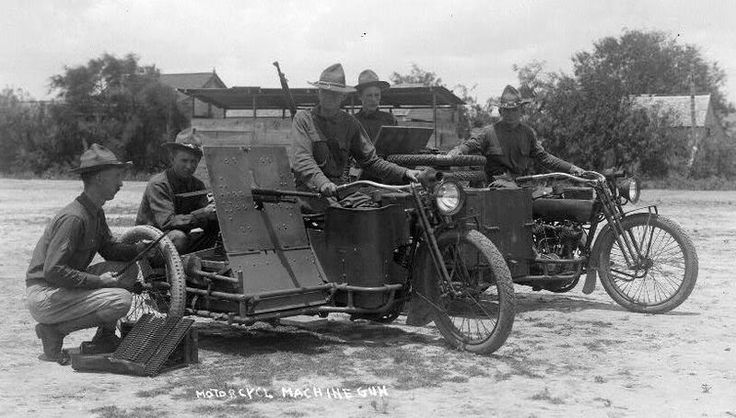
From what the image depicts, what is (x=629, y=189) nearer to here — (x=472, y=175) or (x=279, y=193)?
(x=472, y=175)

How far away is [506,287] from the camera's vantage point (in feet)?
18.8

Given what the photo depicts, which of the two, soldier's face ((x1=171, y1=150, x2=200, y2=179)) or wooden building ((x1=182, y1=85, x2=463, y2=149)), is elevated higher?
wooden building ((x1=182, y1=85, x2=463, y2=149))

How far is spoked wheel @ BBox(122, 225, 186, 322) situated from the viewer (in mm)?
6262

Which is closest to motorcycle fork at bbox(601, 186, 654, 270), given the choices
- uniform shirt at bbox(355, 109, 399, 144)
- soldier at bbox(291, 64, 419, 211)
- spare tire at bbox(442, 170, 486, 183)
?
spare tire at bbox(442, 170, 486, 183)

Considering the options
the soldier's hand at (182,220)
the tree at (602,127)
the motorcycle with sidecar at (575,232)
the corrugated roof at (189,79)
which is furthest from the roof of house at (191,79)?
the soldier's hand at (182,220)

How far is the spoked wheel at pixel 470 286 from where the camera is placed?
5.77 meters

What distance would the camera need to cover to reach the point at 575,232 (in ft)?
26.6

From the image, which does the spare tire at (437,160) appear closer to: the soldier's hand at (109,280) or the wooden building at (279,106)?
the soldier's hand at (109,280)

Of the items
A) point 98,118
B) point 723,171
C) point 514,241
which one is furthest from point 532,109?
point 514,241

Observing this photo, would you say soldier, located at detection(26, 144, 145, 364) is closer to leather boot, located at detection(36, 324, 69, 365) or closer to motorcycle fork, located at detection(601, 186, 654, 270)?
leather boot, located at detection(36, 324, 69, 365)

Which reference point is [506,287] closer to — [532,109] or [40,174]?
A: [532,109]

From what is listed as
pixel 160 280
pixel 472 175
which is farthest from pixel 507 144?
pixel 160 280

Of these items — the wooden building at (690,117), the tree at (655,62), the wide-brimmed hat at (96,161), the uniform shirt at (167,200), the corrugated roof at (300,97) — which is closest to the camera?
the wide-brimmed hat at (96,161)

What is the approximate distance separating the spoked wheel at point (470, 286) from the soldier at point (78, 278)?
6.88ft
